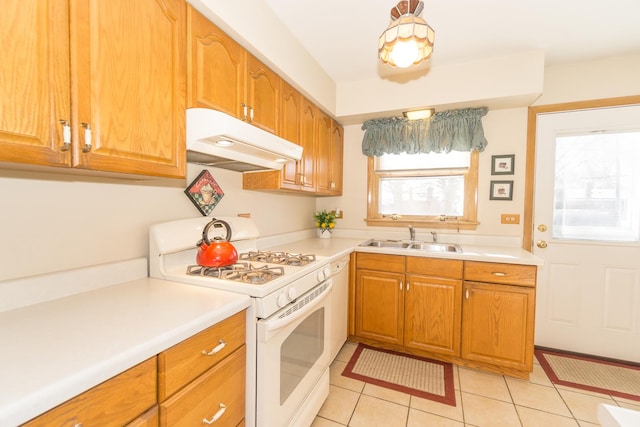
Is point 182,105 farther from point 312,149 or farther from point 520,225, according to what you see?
point 520,225

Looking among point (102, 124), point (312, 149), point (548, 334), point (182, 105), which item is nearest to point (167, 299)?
point (102, 124)

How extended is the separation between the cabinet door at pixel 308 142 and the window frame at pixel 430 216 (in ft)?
2.71

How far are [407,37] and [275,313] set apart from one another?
1313 mm

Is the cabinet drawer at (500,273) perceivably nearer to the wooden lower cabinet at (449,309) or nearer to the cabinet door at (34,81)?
the wooden lower cabinet at (449,309)

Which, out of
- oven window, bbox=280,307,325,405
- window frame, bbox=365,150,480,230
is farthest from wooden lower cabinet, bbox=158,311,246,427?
window frame, bbox=365,150,480,230

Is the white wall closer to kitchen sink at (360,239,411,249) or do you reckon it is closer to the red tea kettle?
the red tea kettle

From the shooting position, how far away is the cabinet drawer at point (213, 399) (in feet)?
2.68

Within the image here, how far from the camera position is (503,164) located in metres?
2.49

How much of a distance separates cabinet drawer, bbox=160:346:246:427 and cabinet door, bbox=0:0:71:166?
2.61ft

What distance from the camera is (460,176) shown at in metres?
2.64

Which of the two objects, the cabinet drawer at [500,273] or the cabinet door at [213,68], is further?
the cabinet drawer at [500,273]

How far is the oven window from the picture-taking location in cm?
129

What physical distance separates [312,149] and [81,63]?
1.68 metres

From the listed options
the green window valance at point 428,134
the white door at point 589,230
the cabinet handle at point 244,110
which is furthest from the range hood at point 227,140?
the white door at point 589,230
